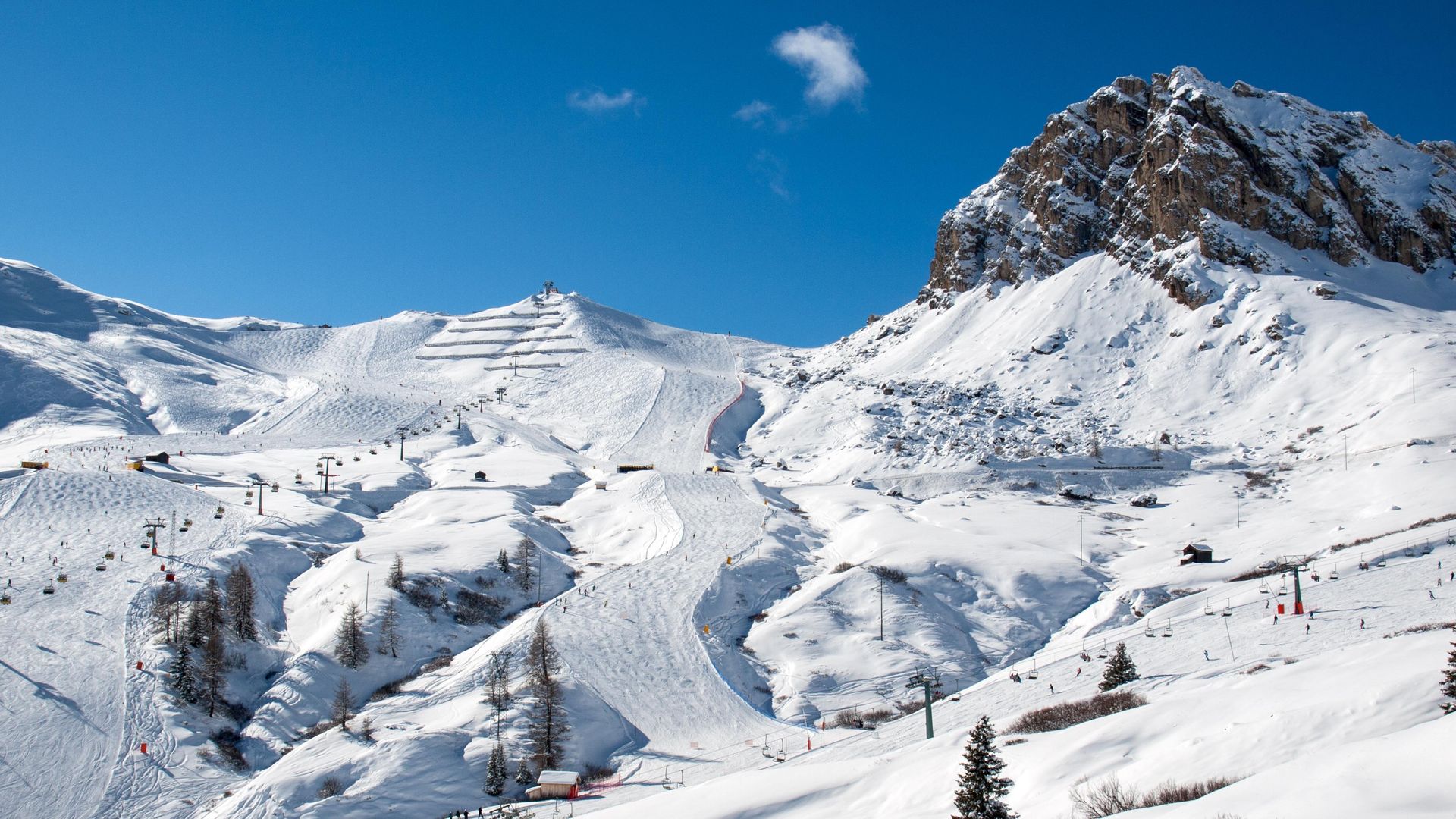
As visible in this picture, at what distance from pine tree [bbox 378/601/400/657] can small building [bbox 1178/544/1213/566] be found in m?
44.4

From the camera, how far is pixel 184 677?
137ft

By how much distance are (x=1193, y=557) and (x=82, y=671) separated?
5775cm

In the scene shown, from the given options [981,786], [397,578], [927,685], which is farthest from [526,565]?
[981,786]

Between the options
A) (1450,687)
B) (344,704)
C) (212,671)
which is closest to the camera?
(1450,687)

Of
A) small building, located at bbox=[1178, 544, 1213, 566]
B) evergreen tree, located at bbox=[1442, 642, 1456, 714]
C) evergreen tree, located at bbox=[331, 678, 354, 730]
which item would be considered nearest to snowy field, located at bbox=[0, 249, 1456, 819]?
evergreen tree, located at bbox=[1442, 642, 1456, 714]

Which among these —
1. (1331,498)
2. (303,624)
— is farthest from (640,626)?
(1331,498)

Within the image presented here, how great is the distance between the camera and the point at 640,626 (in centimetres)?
5050

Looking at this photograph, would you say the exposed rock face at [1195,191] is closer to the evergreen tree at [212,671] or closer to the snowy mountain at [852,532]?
the snowy mountain at [852,532]

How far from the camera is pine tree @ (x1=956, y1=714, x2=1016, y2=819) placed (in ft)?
59.6

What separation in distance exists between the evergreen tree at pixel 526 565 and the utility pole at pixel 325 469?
20923mm

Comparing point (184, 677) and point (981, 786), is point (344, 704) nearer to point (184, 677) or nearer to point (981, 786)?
point (184, 677)

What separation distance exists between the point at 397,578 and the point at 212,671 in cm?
1136

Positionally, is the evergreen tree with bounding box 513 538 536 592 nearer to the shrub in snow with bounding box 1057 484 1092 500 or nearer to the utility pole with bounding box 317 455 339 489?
the utility pole with bounding box 317 455 339 489

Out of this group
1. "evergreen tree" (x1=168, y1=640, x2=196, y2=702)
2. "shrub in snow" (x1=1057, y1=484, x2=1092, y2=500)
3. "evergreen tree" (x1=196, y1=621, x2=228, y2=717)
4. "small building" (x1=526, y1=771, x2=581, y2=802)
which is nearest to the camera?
"small building" (x1=526, y1=771, x2=581, y2=802)
